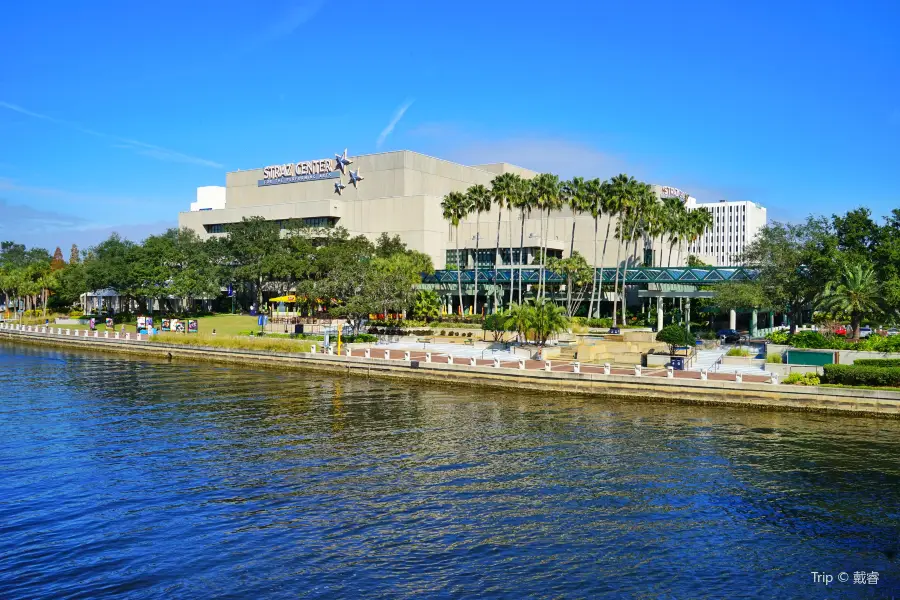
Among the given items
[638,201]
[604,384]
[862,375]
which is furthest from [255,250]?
[862,375]

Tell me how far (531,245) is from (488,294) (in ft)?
31.7

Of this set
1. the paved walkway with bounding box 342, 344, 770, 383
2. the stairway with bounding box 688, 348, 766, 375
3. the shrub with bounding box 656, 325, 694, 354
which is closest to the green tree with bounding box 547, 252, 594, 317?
the paved walkway with bounding box 342, 344, 770, 383

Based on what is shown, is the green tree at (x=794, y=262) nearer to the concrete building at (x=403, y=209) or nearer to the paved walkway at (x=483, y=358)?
the paved walkway at (x=483, y=358)

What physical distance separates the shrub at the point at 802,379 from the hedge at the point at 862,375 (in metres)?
0.59

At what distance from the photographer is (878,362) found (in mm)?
45719

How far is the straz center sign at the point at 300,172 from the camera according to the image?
5027 inches

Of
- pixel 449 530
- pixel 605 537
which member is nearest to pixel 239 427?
pixel 449 530

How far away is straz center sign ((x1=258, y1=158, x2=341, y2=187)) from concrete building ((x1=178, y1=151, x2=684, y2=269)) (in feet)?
0.56

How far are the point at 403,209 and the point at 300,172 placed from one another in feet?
83.3

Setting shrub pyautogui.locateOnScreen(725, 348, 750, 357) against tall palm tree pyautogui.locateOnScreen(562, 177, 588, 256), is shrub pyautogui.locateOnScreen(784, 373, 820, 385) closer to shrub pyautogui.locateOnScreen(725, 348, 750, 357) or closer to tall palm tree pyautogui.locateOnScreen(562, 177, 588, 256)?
shrub pyautogui.locateOnScreen(725, 348, 750, 357)

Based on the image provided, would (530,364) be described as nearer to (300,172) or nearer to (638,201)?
(638,201)

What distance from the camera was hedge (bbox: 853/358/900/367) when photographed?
147 feet

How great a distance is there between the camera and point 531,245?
105m

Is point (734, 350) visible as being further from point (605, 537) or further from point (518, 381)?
point (605, 537)
